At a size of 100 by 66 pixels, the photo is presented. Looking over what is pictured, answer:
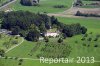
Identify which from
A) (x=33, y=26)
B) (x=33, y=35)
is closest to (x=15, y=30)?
(x=33, y=26)

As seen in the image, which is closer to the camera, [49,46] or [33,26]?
[49,46]

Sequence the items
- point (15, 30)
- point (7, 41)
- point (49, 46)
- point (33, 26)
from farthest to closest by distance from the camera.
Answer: point (33, 26) < point (15, 30) < point (7, 41) < point (49, 46)

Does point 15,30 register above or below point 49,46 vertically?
above

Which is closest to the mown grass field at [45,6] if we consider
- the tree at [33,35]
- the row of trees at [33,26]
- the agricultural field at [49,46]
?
the agricultural field at [49,46]

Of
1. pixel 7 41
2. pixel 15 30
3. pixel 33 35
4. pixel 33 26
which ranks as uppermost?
pixel 33 26

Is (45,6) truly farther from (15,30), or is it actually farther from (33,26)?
(15,30)

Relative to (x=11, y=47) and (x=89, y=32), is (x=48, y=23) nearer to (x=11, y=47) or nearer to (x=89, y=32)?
(x=89, y=32)

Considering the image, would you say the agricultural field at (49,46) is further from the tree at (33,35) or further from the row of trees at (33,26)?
the tree at (33,35)

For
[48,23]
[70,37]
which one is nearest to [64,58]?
[70,37]

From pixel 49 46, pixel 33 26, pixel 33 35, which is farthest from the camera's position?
pixel 33 26
